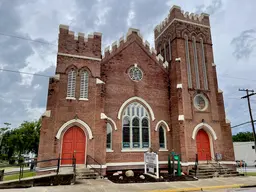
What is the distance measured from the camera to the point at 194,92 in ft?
56.4

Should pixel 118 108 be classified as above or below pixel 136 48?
below

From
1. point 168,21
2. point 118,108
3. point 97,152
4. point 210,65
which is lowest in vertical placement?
point 97,152

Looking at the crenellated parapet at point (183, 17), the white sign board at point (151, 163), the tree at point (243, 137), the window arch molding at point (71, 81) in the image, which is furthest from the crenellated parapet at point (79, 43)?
the tree at point (243, 137)

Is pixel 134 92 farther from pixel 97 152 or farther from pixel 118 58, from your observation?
pixel 97 152

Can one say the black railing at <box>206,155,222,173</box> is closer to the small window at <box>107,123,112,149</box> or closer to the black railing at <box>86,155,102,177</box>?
the small window at <box>107,123,112,149</box>

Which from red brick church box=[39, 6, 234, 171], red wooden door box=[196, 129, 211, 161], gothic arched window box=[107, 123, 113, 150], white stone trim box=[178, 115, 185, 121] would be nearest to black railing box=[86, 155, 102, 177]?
red brick church box=[39, 6, 234, 171]

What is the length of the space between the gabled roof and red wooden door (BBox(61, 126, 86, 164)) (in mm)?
6365

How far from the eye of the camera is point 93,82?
14945 mm

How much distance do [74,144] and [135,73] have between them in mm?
7803

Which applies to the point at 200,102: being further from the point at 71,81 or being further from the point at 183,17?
the point at 71,81

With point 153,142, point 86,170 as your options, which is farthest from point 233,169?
A: point 86,170

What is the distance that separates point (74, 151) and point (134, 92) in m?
6.67

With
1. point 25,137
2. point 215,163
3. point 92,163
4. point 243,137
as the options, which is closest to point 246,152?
point 215,163

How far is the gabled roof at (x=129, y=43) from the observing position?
17.0 metres
